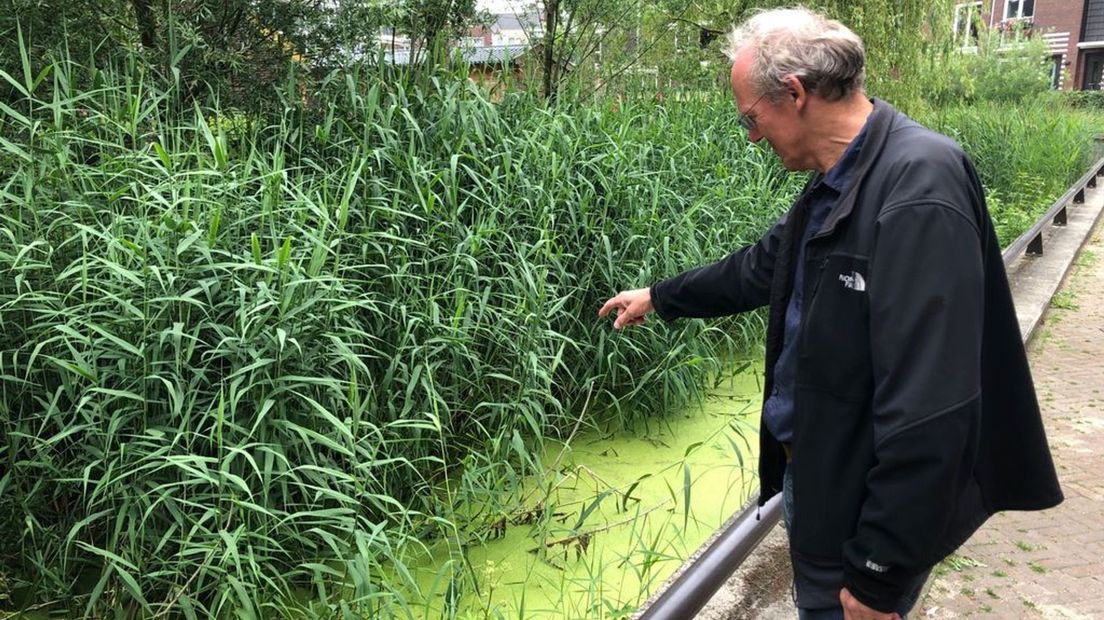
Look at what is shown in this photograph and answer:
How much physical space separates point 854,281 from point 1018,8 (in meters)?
47.5

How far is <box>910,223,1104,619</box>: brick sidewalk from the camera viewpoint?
3.12 meters

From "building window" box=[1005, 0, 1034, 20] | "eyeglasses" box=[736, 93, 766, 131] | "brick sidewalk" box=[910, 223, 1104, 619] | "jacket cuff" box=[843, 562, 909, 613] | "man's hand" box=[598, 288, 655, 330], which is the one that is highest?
"building window" box=[1005, 0, 1034, 20]

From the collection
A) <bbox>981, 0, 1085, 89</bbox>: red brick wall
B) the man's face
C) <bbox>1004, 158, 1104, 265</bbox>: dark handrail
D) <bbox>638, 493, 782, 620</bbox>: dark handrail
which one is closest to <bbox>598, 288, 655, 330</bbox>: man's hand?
<bbox>638, 493, 782, 620</bbox>: dark handrail

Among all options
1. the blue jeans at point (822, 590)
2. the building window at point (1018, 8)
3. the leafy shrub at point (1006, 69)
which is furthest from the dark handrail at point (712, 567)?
the building window at point (1018, 8)

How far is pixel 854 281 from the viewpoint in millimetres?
1602

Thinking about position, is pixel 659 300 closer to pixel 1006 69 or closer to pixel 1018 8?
pixel 1006 69

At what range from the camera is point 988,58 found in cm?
2497

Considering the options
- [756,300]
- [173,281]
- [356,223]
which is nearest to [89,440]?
[173,281]

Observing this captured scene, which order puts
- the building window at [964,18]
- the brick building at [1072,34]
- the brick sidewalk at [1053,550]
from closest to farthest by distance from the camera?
the brick sidewalk at [1053,550]
the building window at [964,18]
the brick building at [1072,34]

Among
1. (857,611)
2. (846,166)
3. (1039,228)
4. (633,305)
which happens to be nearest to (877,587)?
(857,611)

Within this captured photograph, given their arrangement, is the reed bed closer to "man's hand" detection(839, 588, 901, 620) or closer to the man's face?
"man's hand" detection(839, 588, 901, 620)

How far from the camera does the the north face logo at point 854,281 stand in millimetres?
1586

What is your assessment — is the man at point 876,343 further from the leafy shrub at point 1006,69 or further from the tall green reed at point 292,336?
the leafy shrub at point 1006,69

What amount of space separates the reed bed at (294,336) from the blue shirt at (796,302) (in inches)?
A: 49.5
